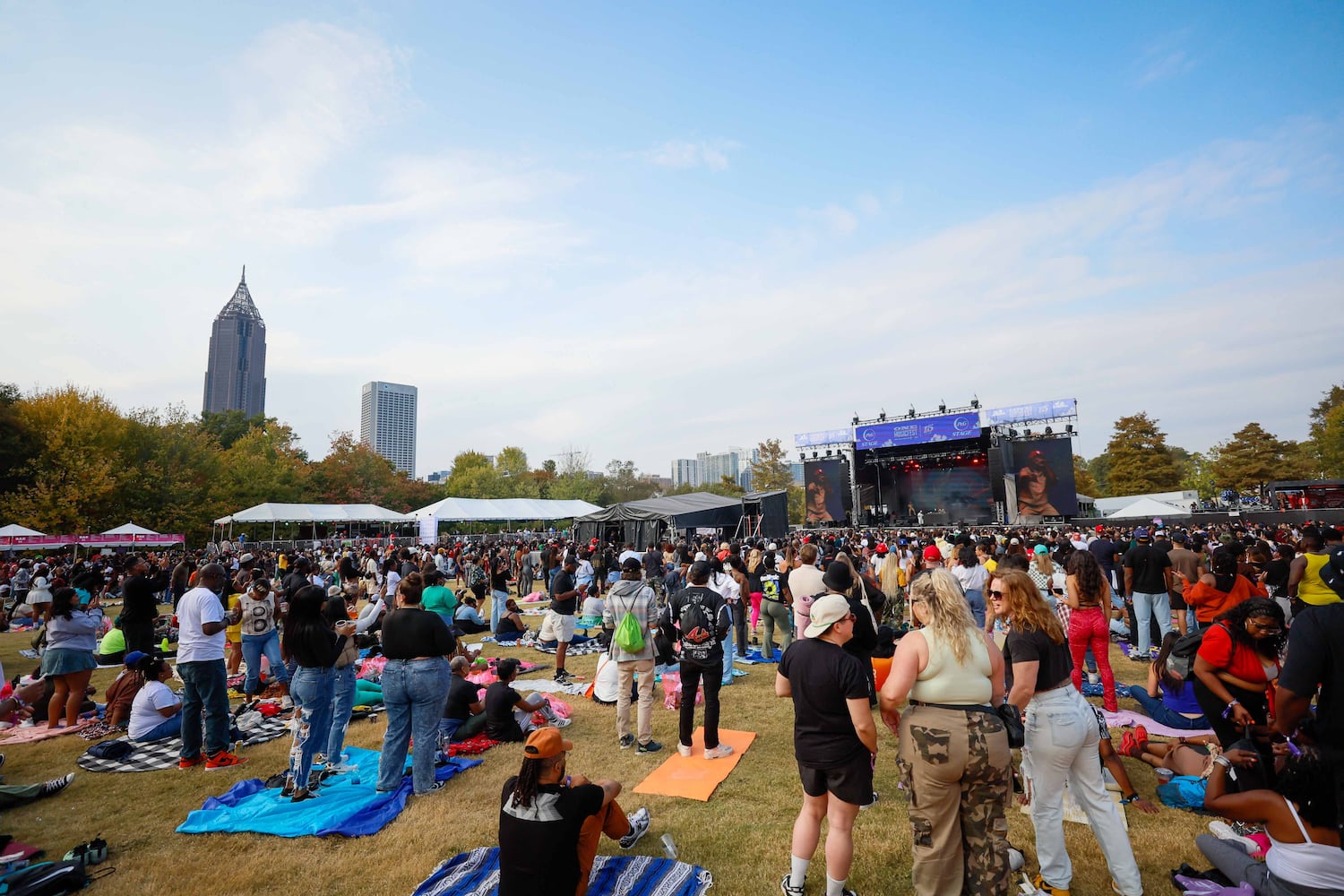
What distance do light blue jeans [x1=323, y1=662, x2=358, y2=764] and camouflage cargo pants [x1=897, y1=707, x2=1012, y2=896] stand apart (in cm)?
457

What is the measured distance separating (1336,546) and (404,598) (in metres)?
9.64

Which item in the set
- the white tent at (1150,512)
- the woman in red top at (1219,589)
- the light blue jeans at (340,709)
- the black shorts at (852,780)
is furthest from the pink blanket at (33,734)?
the white tent at (1150,512)

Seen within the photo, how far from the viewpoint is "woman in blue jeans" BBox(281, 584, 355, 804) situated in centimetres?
447

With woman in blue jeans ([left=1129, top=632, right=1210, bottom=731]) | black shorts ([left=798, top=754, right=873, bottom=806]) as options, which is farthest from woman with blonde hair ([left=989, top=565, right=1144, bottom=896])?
woman in blue jeans ([left=1129, top=632, right=1210, bottom=731])

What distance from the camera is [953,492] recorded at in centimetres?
3362

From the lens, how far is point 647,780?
4.72 meters

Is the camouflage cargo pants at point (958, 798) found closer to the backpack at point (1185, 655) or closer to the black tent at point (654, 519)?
the backpack at point (1185, 655)

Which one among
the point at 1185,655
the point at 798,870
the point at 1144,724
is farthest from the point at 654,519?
the point at 798,870

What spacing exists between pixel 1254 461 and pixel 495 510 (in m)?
47.3

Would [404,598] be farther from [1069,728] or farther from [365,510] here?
[365,510]

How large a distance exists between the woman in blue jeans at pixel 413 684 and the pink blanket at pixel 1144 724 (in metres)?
6.23

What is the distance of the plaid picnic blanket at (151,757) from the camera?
204 inches

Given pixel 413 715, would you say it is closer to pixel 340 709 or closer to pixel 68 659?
pixel 340 709

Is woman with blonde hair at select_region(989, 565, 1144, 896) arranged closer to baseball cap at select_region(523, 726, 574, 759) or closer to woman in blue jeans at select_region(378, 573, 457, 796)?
baseball cap at select_region(523, 726, 574, 759)
